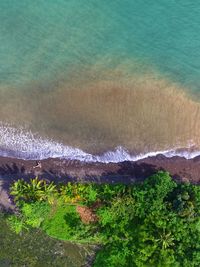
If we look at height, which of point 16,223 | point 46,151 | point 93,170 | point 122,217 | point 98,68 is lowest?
point 16,223

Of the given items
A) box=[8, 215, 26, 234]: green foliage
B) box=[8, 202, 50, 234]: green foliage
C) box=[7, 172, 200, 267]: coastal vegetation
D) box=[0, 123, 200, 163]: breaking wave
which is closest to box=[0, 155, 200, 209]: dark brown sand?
box=[0, 123, 200, 163]: breaking wave

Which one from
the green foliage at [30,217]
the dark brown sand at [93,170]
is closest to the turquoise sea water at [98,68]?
the dark brown sand at [93,170]

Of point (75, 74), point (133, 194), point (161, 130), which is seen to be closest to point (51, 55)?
point (75, 74)

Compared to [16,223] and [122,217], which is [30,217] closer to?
[16,223]

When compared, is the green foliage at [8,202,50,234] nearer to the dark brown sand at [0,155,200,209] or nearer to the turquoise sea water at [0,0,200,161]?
the dark brown sand at [0,155,200,209]

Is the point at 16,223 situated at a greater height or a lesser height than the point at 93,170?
lesser

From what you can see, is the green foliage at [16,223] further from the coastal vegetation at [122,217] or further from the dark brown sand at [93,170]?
the dark brown sand at [93,170]

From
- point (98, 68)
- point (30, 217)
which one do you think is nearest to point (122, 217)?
point (30, 217)
